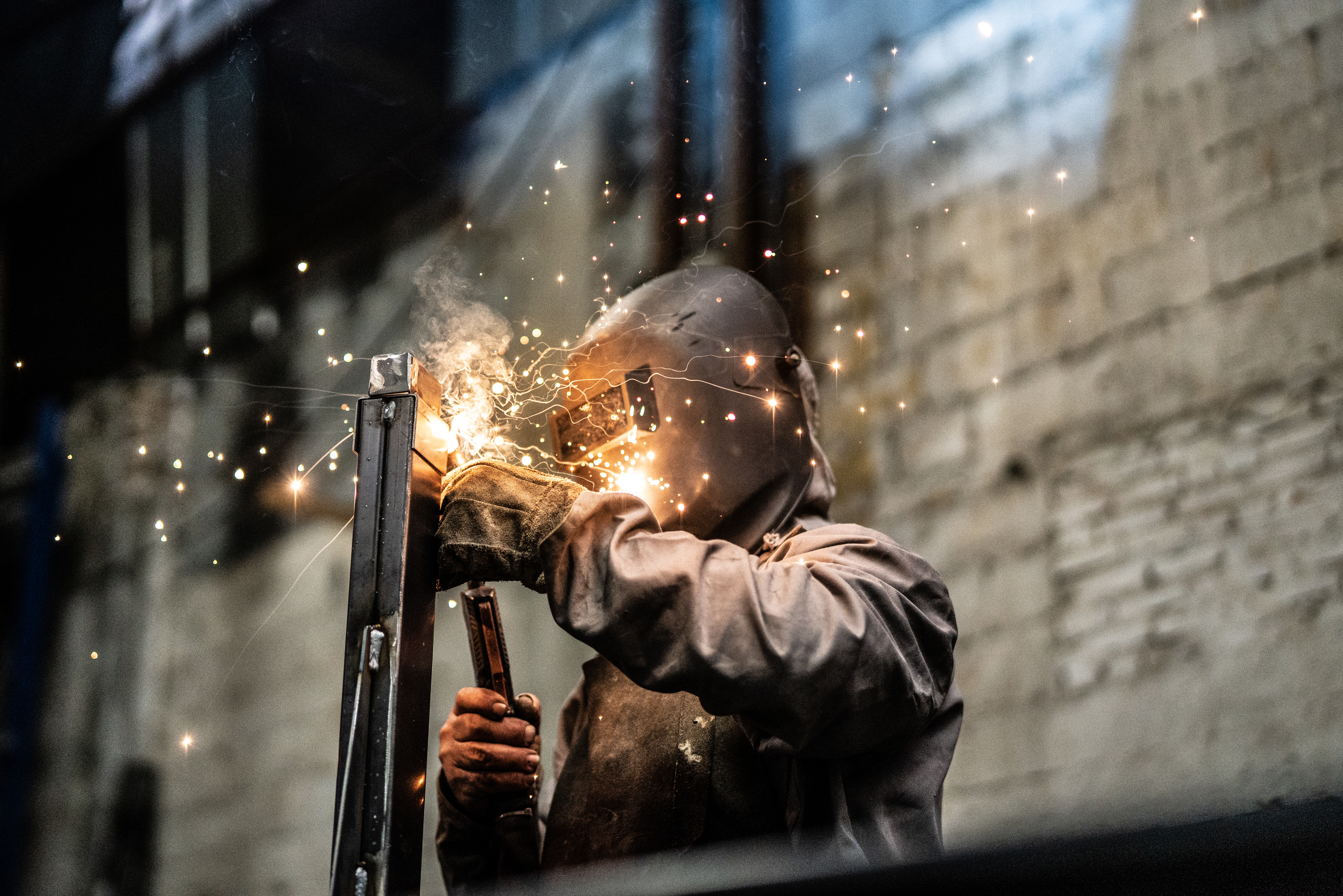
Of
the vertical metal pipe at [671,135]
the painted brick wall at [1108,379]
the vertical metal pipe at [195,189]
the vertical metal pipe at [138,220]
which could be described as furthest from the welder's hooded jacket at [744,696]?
the vertical metal pipe at [138,220]

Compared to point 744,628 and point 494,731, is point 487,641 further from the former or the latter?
point 744,628

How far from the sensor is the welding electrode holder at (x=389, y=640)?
4.23 ft

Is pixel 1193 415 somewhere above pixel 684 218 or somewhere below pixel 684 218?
below

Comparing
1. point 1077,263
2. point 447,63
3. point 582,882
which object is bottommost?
point 582,882

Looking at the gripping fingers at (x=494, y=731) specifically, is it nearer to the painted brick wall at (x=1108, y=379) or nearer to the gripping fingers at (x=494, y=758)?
the gripping fingers at (x=494, y=758)

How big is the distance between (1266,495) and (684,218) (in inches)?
56.3

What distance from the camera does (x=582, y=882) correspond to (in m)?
1.68

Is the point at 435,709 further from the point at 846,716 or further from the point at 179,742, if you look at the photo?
the point at 846,716

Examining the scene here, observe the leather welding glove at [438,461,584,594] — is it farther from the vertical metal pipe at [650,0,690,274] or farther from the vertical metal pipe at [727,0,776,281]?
the vertical metal pipe at [727,0,776,281]

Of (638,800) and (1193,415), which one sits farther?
(1193,415)

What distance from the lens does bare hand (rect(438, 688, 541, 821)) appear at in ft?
5.98

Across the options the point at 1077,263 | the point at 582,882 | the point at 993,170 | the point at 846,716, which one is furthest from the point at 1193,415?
the point at 582,882

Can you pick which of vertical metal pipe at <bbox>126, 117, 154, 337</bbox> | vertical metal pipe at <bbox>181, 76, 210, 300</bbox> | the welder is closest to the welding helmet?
the welder

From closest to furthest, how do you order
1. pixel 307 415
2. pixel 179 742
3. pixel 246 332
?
pixel 307 415
pixel 246 332
pixel 179 742
